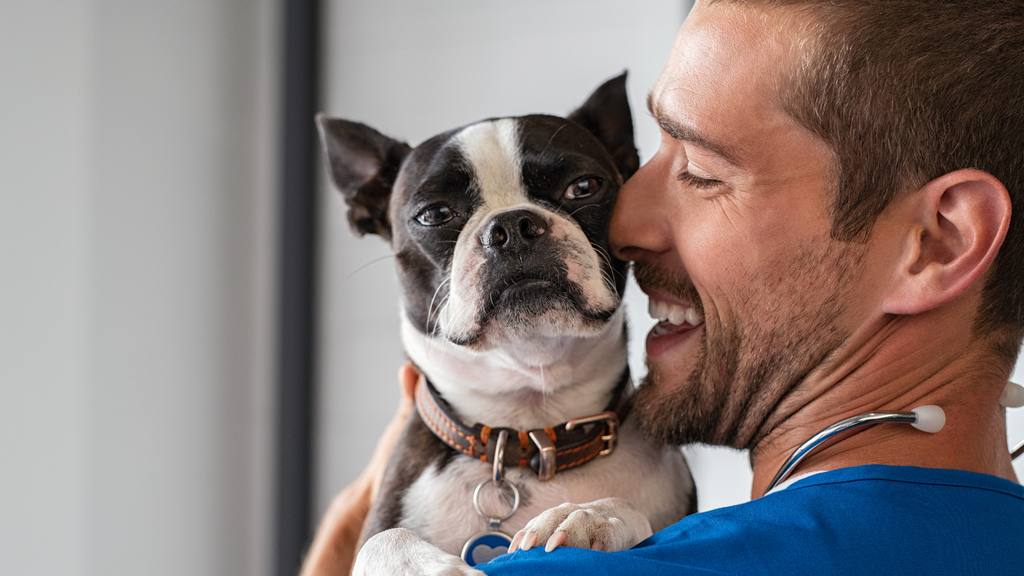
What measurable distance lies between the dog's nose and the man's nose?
0.52ft

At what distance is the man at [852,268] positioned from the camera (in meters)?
1.07

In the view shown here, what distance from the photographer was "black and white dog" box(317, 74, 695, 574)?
1570 millimetres

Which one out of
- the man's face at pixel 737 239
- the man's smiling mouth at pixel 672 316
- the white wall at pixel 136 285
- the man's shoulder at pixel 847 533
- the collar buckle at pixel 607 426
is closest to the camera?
the man's shoulder at pixel 847 533

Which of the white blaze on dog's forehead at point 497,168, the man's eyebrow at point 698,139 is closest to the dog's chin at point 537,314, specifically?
the white blaze on dog's forehead at point 497,168

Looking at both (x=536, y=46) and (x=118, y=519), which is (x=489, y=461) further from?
(x=536, y=46)

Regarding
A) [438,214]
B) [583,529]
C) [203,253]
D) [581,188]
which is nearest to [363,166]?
[438,214]

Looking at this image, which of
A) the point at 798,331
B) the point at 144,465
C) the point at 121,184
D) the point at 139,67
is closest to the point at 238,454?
the point at 144,465

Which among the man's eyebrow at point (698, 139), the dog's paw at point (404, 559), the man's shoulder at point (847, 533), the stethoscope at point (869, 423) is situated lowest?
the dog's paw at point (404, 559)

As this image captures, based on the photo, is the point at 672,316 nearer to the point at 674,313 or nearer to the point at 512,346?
the point at 674,313

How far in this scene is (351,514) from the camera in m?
2.06

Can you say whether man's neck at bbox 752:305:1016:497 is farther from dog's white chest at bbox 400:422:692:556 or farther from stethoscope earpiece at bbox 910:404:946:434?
dog's white chest at bbox 400:422:692:556

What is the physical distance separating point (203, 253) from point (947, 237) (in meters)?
3.05

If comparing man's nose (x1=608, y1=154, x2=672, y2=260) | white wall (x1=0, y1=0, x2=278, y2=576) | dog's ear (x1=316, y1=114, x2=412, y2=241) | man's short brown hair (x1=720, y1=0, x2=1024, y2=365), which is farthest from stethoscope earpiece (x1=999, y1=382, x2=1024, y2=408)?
white wall (x1=0, y1=0, x2=278, y2=576)

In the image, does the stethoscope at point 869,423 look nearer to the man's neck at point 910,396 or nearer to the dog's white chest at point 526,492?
the man's neck at point 910,396
